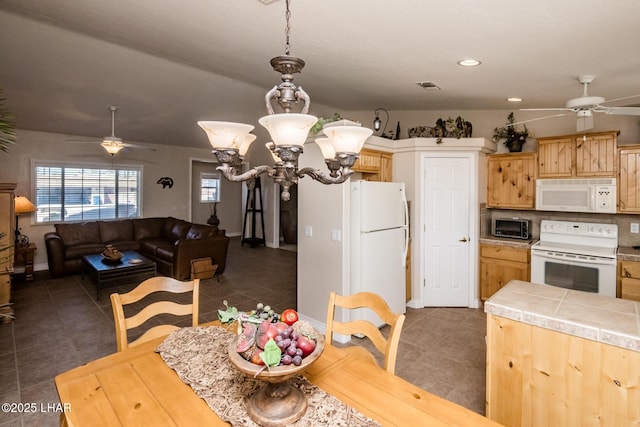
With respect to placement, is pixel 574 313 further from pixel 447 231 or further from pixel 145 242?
pixel 145 242

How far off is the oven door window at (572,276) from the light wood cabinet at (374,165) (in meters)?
2.16

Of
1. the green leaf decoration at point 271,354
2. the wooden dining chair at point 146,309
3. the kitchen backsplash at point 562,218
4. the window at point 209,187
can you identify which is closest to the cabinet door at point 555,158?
the kitchen backsplash at point 562,218

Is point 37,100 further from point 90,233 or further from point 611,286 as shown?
point 611,286

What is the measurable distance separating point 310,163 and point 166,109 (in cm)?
342

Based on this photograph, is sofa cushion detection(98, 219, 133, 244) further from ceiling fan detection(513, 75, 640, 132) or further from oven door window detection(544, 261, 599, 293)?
oven door window detection(544, 261, 599, 293)

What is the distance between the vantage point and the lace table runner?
1.10m

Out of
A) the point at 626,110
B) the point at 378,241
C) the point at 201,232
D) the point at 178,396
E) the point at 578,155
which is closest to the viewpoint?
the point at 178,396

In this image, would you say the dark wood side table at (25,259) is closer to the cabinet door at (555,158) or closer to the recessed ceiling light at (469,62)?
the recessed ceiling light at (469,62)

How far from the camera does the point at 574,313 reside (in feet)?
5.50

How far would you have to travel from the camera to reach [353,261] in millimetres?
3334

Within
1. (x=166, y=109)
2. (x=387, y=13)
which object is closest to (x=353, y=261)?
(x=387, y=13)

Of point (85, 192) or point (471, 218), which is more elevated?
point (85, 192)

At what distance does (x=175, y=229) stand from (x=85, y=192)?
2111 millimetres

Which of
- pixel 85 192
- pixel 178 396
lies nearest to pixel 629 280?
pixel 178 396
